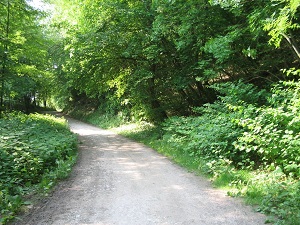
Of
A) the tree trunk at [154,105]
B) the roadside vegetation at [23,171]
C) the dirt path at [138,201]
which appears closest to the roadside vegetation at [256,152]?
the dirt path at [138,201]

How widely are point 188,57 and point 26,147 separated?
8.67 m

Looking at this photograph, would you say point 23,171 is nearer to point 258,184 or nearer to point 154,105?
point 258,184

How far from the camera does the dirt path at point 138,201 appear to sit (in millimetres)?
4684

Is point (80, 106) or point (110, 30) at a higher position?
point (110, 30)

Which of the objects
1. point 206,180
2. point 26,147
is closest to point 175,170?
point 206,180

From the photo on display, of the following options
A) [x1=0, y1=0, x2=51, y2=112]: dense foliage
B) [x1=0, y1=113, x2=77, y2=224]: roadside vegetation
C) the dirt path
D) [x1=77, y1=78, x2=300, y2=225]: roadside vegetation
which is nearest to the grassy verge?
[x1=77, y1=78, x2=300, y2=225]: roadside vegetation

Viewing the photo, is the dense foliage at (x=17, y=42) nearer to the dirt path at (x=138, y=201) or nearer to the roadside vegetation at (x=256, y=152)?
the dirt path at (x=138, y=201)

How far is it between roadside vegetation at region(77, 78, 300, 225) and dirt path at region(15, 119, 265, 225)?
40 centimetres

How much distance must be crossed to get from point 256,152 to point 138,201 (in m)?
3.55

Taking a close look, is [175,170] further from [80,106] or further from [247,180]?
[80,106]

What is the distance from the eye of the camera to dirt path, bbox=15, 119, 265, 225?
15.4 ft

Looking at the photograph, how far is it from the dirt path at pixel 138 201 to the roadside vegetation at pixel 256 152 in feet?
1.30

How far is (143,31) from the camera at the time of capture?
13.6m

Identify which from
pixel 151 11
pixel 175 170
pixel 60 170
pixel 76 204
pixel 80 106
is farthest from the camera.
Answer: pixel 80 106
